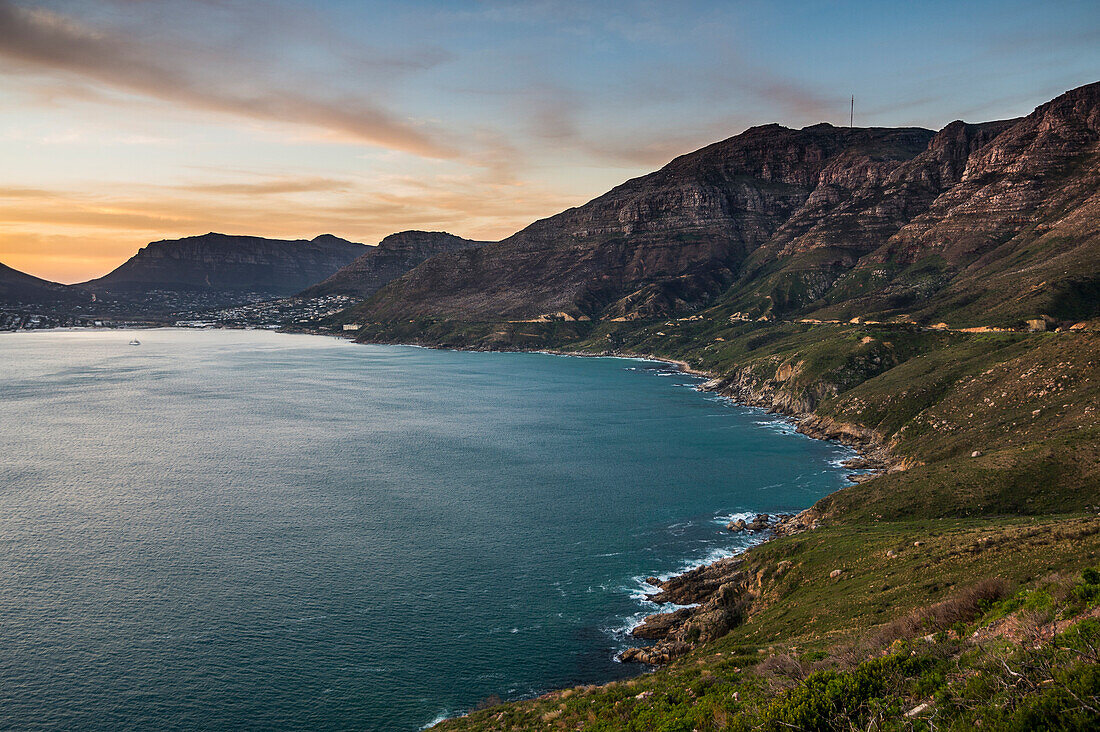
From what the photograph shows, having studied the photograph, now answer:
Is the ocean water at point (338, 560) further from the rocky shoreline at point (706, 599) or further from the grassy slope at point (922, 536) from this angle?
the grassy slope at point (922, 536)

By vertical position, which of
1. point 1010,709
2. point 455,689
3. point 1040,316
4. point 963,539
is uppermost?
point 1040,316

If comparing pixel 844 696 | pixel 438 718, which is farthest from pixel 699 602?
pixel 844 696

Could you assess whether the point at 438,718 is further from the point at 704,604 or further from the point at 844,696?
the point at 844,696

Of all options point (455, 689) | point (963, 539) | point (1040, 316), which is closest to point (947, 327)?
point (1040, 316)

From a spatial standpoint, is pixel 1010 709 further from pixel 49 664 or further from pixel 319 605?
pixel 49 664

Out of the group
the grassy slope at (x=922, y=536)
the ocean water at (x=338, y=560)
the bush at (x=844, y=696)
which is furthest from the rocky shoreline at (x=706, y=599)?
the bush at (x=844, y=696)
